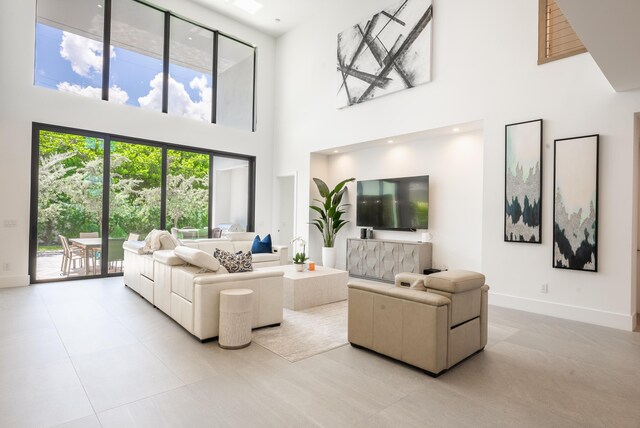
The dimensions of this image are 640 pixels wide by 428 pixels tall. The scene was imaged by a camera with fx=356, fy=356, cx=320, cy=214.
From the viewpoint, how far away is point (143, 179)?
7.22 metres

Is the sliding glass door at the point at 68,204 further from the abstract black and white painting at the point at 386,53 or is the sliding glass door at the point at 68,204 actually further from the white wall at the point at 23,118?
the abstract black and white painting at the point at 386,53

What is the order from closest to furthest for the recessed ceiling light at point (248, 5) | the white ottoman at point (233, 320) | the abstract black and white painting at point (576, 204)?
the white ottoman at point (233, 320) < the abstract black and white painting at point (576, 204) < the recessed ceiling light at point (248, 5)

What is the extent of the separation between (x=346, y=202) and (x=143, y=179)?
4317mm

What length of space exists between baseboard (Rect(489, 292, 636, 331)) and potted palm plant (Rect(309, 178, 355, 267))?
11.7 ft

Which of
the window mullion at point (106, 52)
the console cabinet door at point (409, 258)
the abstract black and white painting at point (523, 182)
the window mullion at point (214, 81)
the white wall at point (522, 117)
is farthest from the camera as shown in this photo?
the window mullion at point (214, 81)

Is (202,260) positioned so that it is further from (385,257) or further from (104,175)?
(104,175)

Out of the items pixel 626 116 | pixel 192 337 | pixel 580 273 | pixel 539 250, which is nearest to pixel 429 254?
pixel 539 250

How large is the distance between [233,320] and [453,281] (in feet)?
6.46

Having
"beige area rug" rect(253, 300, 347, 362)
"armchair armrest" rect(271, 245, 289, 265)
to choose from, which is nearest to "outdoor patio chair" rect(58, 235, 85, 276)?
"armchair armrest" rect(271, 245, 289, 265)

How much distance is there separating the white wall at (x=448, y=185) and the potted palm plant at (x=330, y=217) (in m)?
0.90

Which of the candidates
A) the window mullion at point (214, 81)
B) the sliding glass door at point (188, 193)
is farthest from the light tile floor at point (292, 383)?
the window mullion at point (214, 81)

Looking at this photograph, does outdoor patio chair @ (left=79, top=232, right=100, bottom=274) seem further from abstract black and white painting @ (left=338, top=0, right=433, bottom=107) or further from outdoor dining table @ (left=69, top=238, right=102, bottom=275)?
abstract black and white painting @ (left=338, top=0, right=433, bottom=107)

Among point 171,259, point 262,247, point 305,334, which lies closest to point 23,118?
point 171,259

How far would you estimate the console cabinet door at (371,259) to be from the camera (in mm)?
6859
